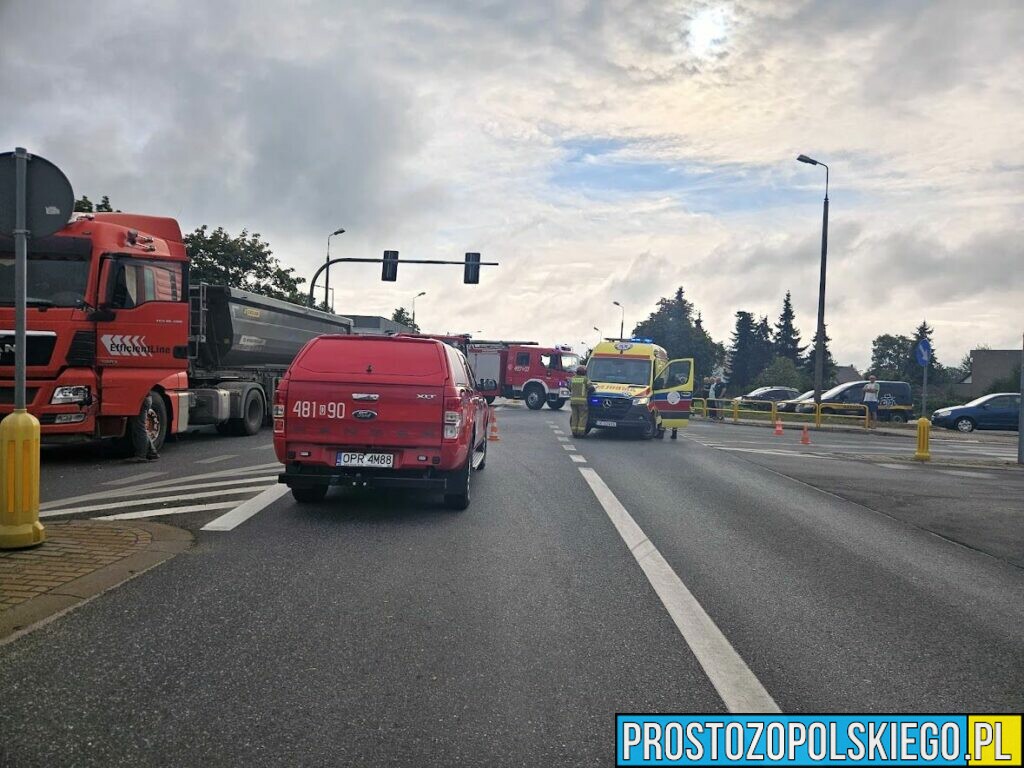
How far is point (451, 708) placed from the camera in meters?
3.62

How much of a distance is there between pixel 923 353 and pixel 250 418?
1632 cm

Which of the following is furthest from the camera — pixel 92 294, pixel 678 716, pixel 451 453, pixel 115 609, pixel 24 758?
pixel 92 294

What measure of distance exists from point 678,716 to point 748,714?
0.94ft

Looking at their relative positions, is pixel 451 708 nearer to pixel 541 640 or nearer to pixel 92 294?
pixel 541 640

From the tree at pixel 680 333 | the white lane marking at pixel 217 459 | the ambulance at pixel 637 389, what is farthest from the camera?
the tree at pixel 680 333

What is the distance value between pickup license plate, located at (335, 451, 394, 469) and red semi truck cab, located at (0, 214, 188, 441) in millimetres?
5503

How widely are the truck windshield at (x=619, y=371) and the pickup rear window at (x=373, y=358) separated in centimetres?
1286

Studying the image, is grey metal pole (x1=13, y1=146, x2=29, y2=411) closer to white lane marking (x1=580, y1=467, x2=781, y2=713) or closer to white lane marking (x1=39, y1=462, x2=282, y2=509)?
white lane marking (x1=39, y1=462, x2=282, y2=509)

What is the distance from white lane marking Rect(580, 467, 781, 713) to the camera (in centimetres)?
376

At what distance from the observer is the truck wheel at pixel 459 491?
28.4 ft

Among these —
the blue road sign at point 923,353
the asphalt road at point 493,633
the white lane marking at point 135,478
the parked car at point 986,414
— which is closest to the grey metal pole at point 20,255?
the asphalt road at point 493,633

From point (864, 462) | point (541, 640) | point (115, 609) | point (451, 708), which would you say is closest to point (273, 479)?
point (115, 609)

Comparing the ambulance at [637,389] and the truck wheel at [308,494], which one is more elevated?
the ambulance at [637,389]

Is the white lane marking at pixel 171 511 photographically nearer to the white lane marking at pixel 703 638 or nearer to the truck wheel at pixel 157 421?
the white lane marking at pixel 703 638
